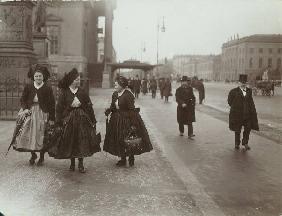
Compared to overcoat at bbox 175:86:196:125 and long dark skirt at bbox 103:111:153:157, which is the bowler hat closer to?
long dark skirt at bbox 103:111:153:157

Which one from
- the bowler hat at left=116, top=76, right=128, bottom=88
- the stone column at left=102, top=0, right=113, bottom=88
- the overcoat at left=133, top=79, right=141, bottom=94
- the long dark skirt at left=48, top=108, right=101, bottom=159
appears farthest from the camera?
the stone column at left=102, top=0, right=113, bottom=88

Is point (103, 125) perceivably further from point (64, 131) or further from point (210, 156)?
point (64, 131)

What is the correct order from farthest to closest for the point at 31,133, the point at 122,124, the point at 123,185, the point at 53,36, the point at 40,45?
the point at 53,36
the point at 40,45
the point at 122,124
the point at 31,133
the point at 123,185

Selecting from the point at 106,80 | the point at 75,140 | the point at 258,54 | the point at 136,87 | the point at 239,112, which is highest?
the point at 258,54

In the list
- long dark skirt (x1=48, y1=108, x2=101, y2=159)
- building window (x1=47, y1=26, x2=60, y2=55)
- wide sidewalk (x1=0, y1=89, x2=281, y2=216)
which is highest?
building window (x1=47, y1=26, x2=60, y2=55)

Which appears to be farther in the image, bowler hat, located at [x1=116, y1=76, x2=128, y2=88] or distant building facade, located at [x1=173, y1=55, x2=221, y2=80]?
distant building facade, located at [x1=173, y1=55, x2=221, y2=80]

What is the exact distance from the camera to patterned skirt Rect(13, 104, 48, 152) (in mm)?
7992

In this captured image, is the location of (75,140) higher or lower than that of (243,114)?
lower

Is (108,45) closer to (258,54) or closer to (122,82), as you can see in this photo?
(258,54)

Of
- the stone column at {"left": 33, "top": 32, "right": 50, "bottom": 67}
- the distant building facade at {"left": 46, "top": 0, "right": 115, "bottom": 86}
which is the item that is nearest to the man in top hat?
the stone column at {"left": 33, "top": 32, "right": 50, "bottom": 67}

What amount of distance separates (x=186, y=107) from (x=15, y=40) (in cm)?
786

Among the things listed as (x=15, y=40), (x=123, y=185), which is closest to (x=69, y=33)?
(x=15, y=40)

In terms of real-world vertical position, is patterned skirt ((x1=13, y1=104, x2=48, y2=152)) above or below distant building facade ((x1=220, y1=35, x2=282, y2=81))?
below

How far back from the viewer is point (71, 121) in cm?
765
